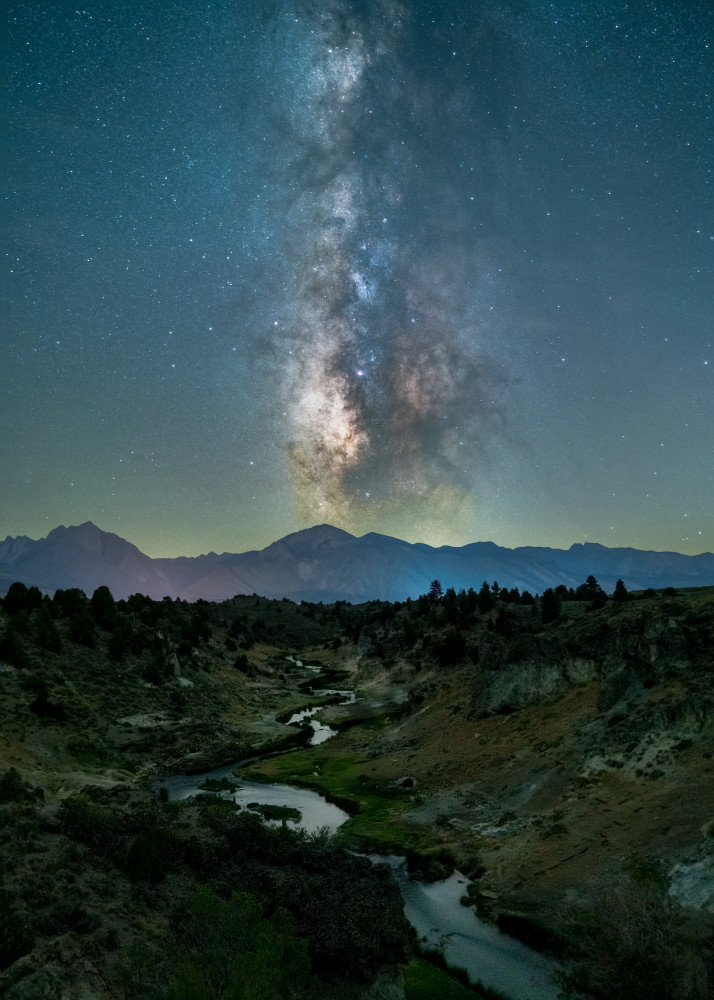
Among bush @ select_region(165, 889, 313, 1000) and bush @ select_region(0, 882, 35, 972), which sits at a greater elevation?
bush @ select_region(0, 882, 35, 972)

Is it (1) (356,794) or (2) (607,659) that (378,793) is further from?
(2) (607,659)

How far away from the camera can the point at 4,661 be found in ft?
167

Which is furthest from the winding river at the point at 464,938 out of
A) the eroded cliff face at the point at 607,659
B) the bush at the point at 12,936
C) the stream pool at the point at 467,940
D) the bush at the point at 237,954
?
the eroded cliff face at the point at 607,659

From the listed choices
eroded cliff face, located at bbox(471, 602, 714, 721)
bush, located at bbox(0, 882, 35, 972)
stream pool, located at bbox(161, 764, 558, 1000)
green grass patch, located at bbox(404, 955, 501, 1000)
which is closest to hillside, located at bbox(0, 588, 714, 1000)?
bush, located at bbox(0, 882, 35, 972)

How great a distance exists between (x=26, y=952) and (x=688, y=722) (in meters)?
30.4

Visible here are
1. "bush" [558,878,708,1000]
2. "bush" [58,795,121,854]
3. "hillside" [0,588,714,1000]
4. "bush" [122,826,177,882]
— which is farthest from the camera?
"bush" [58,795,121,854]

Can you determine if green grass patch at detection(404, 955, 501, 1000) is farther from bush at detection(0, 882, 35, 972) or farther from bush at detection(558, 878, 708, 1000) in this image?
bush at detection(0, 882, 35, 972)

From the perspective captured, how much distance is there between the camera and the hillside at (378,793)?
18656 mm

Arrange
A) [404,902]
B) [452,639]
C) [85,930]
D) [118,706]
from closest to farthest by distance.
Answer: [85,930] → [404,902] → [118,706] → [452,639]

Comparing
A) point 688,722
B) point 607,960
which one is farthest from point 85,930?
point 688,722

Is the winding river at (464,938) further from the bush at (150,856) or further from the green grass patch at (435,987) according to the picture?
the bush at (150,856)

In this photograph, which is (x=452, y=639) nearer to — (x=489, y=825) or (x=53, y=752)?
(x=489, y=825)

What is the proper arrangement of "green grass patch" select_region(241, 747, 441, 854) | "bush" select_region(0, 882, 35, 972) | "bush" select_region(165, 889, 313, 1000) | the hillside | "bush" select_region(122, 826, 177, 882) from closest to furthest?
"bush" select_region(0, 882, 35, 972)
"bush" select_region(165, 889, 313, 1000)
the hillside
"bush" select_region(122, 826, 177, 882)
"green grass patch" select_region(241, 747, 441, 854)

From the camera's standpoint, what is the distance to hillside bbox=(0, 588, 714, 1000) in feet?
61.2
